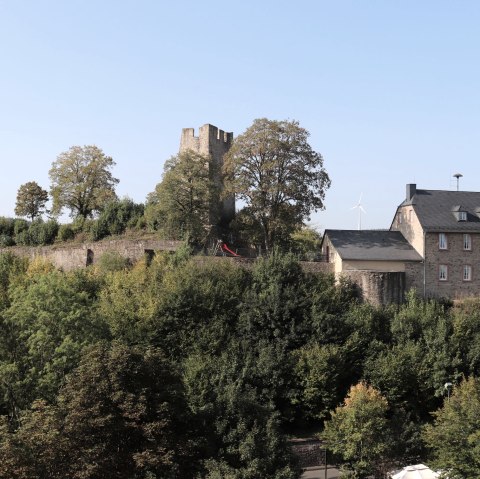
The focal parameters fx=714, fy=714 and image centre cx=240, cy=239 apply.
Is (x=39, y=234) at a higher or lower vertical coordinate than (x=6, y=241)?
higher

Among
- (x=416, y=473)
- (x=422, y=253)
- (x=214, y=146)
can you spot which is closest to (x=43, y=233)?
(x=214, y=146)

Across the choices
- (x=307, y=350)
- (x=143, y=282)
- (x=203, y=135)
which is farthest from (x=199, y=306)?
(x=203, y=135)

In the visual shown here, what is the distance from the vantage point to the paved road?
1095 inches

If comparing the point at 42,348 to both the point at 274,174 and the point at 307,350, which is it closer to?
the point at 307,350

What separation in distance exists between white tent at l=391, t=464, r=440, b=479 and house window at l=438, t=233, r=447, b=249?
15.1 m

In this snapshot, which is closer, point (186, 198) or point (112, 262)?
point (112, 262)

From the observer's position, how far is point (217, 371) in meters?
27.9

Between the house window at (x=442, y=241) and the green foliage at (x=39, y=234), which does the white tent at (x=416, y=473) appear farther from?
the green foliage at (x=39, y=234)

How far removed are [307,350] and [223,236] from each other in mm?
12348

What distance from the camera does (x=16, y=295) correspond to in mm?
30750

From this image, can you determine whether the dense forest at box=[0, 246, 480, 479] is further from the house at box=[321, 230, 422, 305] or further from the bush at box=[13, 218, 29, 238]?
the bush at box=[13, 218, 29, 238]

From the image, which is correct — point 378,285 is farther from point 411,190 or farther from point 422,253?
point 411,190

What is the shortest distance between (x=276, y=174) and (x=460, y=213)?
10222 mm

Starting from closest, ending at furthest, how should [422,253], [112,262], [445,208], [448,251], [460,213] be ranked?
[112,262], [422,253], [448,251], [460,213], [445,208]
